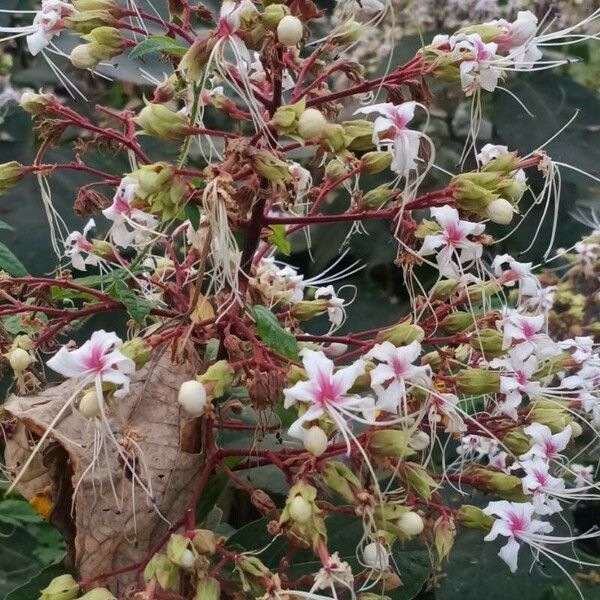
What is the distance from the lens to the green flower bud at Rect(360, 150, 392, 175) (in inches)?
19.9

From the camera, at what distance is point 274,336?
0.49 m

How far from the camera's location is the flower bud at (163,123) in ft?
1.52

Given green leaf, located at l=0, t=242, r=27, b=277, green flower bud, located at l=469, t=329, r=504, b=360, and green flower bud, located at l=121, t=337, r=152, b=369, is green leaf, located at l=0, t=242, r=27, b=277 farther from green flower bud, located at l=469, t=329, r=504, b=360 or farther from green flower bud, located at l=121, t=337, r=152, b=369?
green flower bud, located at l=469, t=329, r=504, b=360

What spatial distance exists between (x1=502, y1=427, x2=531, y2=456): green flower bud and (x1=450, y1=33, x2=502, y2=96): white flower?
0.67 ft

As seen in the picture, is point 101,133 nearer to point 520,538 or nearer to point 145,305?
point 145,305

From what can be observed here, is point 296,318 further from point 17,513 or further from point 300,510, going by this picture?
point 17,513

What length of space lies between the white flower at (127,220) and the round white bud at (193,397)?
0.37ft

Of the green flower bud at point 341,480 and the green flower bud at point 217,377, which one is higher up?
the green flower bud at point 217,377

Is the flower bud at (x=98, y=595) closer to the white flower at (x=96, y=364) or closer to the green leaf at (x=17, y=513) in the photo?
the white flower at (x=96, y=364)

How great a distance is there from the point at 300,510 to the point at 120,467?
115 mm

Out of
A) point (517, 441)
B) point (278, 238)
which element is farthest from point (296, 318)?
point (517, 441)

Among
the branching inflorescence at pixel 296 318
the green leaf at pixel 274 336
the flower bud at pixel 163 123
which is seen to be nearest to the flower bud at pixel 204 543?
the branching inflorescence at pixel 296 318

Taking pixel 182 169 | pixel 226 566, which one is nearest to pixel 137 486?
pixel 226 566

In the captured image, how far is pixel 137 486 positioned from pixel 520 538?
9.1 inches
